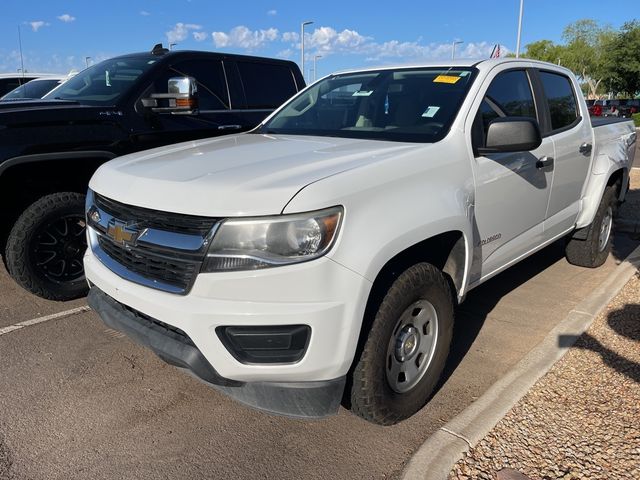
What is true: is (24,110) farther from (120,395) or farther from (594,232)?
(594,232)

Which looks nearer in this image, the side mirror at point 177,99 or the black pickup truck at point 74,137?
the black pickup truck at point 74,137

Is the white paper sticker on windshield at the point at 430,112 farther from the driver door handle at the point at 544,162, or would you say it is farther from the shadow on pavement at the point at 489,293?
the shadow on pavement at the point at 489,293

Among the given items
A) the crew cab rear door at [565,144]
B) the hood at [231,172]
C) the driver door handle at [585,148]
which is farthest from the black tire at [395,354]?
the driver door handle at [585,148]

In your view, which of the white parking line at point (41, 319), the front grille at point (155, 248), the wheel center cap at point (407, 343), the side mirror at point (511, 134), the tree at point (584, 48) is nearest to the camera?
the front grille at point (155, 248)

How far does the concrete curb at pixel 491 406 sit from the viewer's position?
2.49m

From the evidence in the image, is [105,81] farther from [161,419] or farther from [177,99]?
[161,419]

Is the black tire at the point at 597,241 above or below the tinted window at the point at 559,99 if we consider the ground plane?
below

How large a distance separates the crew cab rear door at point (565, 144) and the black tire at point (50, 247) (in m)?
3.64

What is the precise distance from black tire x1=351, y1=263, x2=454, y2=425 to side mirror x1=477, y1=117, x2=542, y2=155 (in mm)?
844

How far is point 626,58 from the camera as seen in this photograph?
128ft

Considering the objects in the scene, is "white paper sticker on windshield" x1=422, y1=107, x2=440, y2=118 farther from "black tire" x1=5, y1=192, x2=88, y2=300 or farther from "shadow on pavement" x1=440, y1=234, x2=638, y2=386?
"black tire" x1=5, y1=192, x2=88, y2=300

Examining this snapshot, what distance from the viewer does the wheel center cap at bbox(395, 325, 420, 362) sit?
2657 mm

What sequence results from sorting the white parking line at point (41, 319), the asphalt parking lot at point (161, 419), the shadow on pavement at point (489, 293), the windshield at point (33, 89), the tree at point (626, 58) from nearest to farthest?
the asphalt parking lot at point (161, 419) < the shadow on pavement at point (489, 293) < the white parking line at point (41, 319) < the windshield at point (33, 89) < the tree at point (626, 58)

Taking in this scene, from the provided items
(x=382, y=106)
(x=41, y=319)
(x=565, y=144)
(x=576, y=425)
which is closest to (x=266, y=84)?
(x=382, y=106)
